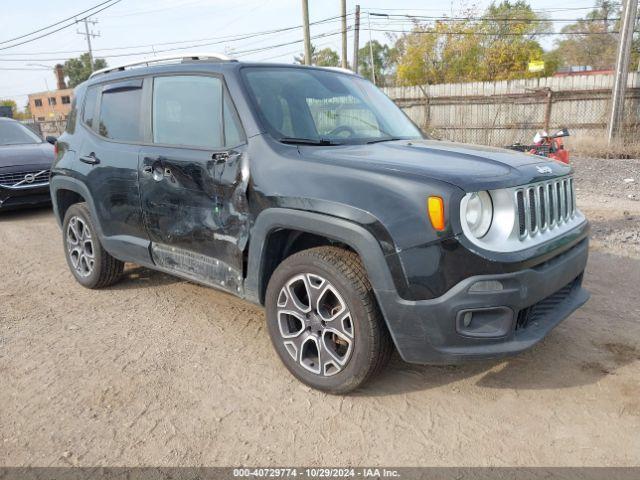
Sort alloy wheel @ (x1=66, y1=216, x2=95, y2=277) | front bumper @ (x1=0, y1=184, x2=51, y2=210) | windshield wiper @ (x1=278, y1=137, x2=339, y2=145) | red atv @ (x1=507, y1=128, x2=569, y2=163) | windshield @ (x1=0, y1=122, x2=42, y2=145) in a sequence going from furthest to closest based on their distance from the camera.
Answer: windshield @ (x1=0, y1=122, x2=42, y2=145) → front bumper @ (x1=0, y1=184, x2=51, y2=210) → red atv @ (x1=507, y1=128, x2=569, y2=163) → alloy wheel @ (x1=66, y1=216, x2=95, y2=277) → windshield wiper @ (x1=278, y1=137, x2=339, y2=145)

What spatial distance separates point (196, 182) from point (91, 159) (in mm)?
1517

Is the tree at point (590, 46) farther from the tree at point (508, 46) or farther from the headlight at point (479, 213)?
the headlight at point (479, 213)

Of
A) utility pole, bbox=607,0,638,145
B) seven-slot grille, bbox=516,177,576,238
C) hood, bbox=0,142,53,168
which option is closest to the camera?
seven-slot grille, bbox=516,177,576,238

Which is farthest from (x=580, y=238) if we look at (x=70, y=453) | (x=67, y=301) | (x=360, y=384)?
(x=67, y=301)

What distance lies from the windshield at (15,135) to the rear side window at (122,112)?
591 cm

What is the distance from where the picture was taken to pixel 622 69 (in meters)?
14.4

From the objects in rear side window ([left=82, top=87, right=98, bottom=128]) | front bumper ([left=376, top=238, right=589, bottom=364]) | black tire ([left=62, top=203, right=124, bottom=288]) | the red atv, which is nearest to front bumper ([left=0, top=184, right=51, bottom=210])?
black tire ([left=62, top=203, right=124, bottom=288])

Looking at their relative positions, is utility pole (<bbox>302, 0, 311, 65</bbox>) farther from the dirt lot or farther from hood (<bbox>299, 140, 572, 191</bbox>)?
hood (<bbox>299, 140, 572, 191</bbox>)

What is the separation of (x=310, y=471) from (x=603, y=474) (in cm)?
133

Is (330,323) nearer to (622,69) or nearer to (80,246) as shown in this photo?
(80,246)

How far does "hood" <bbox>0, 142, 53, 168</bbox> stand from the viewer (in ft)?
27.0

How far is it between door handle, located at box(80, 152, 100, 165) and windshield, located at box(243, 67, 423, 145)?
169 cm

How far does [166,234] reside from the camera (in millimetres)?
3783

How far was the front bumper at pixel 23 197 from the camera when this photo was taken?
318 inches
